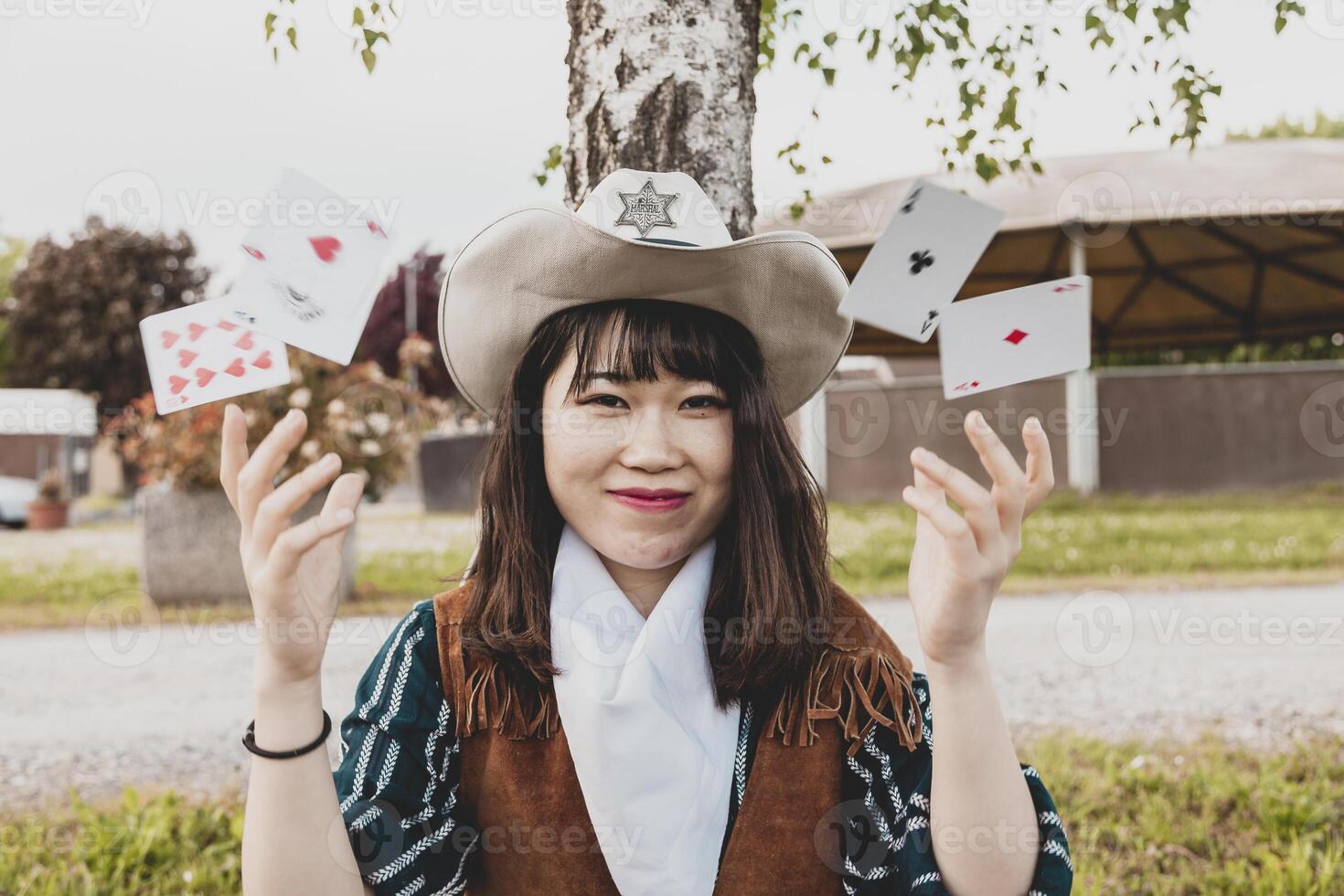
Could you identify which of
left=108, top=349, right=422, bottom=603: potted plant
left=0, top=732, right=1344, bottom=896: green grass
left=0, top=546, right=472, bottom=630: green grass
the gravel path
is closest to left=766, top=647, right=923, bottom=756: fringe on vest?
left=0, top=732, right=1344, bottom=896: green grass

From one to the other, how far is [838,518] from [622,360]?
7921 millimetres

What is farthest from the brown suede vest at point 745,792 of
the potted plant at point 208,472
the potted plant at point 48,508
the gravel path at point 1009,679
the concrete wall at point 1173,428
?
the potted plant at point 48,508

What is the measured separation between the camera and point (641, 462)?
146 cm

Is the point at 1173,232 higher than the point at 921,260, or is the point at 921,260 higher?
the point at 1173,232

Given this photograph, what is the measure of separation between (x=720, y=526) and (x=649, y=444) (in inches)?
10.0

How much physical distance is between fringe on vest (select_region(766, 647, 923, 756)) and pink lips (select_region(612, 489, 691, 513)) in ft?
1.14

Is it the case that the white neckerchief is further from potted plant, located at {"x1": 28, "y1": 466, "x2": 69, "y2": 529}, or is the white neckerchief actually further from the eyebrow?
potted plant, located at {"x1": 28, "y1": 466, "x2": 69, "y2": 529}

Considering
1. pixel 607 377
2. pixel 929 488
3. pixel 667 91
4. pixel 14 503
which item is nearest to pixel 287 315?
pixel 607 377

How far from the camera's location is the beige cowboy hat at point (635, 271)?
1.50 metres

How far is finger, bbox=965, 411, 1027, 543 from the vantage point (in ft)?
3.80

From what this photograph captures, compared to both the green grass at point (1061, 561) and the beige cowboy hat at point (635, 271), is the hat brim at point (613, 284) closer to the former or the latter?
the beige cowboy hat at point (635, 271)

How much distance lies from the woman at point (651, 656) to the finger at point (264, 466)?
427mm

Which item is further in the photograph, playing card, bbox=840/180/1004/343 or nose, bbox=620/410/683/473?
nose, bbox=620/410/683/473

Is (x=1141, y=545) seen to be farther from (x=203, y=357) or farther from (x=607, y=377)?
(x=203, y=357)
